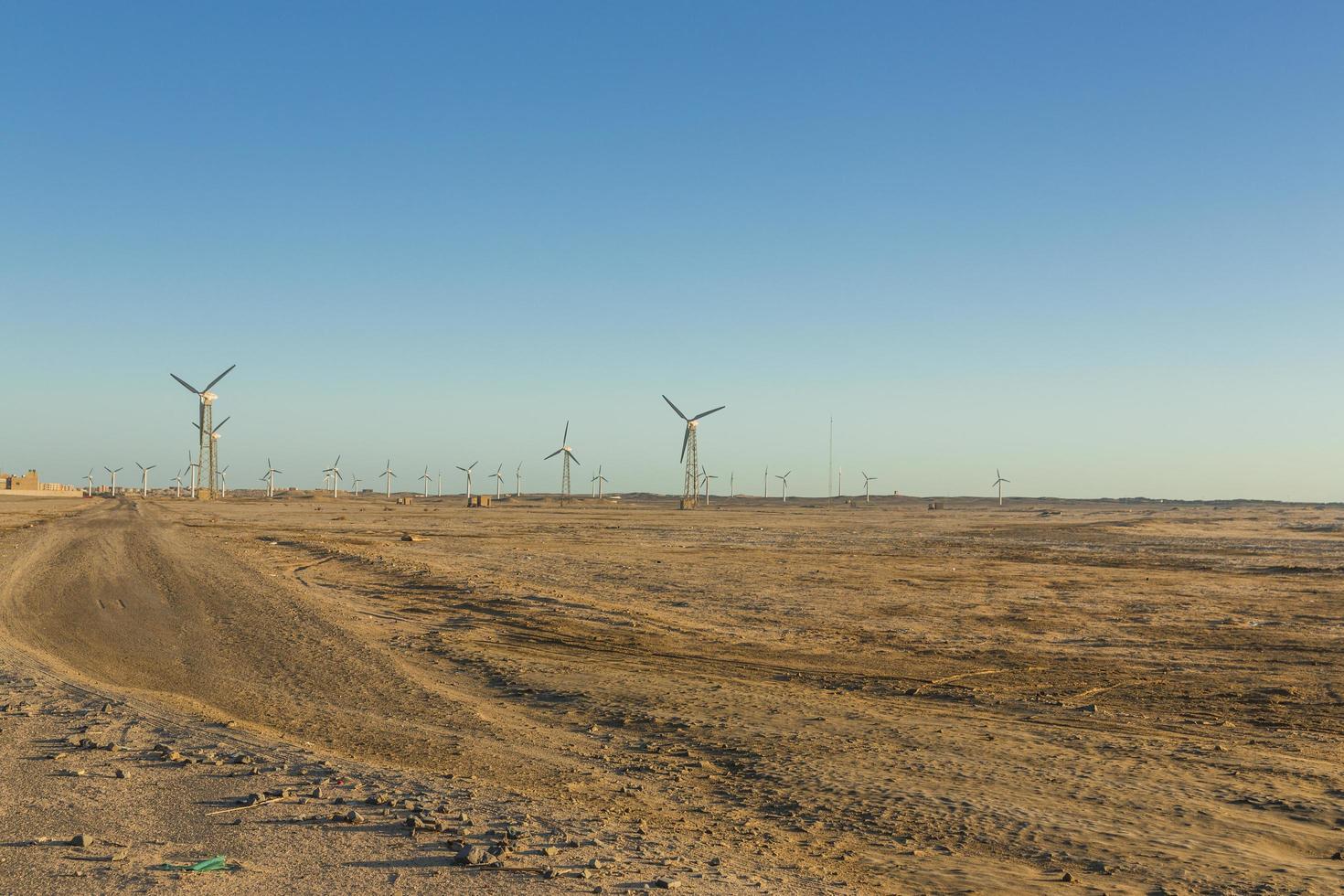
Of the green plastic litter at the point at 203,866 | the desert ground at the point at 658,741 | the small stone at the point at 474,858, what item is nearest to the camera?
the green plastic litter at the point at 203,866

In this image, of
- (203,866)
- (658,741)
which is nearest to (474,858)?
(203,866)

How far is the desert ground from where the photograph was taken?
8.73 m

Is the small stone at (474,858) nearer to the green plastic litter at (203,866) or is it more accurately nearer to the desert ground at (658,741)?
the desert ground at (658,741)

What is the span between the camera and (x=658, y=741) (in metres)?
13.6

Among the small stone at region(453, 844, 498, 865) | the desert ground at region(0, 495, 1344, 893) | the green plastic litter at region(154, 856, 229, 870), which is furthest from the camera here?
the desert ground at region(0, 495, 1344, 893)

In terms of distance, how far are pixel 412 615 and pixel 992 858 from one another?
19137 millimetres

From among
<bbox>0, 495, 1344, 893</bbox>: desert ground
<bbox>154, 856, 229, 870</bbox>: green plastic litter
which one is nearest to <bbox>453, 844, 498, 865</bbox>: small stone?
<bbox>0, 495, 1344, 893</bbox>: desert ground

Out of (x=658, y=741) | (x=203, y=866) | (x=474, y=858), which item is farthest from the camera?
(x=658, y=741)

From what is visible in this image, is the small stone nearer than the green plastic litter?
No

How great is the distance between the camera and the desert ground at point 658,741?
8.73 m

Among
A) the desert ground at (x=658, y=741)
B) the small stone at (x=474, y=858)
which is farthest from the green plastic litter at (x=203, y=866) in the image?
the small stone at (x=474, y=858)

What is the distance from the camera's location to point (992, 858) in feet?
30.2

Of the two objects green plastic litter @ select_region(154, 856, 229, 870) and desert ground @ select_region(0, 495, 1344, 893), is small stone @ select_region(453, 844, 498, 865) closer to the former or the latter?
desert ground @ select_region(0, 495, 1344, 893)

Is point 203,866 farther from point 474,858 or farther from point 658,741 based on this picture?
point 658,741
